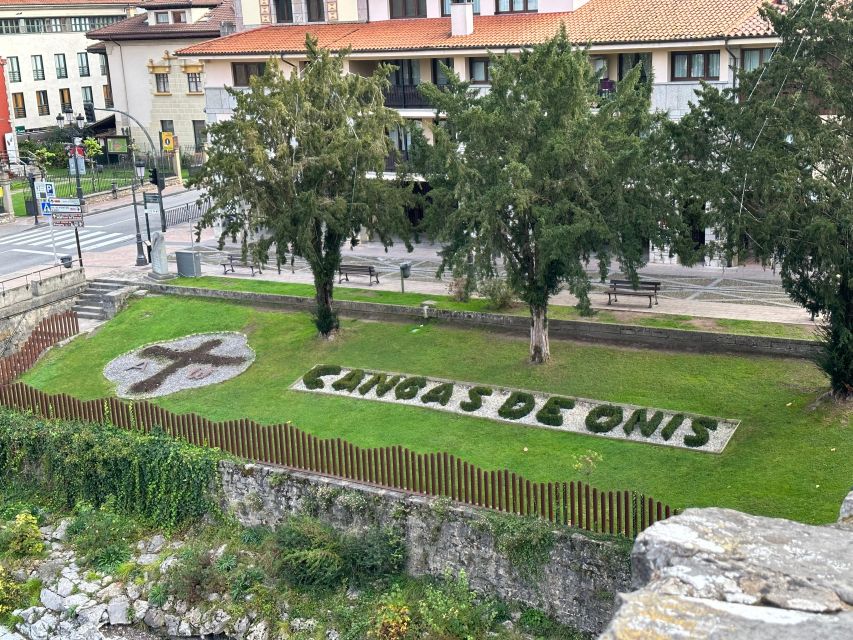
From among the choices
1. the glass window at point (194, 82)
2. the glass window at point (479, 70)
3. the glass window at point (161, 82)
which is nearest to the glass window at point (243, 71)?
the glass window at point (479, 70)

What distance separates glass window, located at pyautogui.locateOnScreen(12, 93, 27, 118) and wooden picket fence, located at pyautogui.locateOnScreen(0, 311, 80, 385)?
4664 centimetres

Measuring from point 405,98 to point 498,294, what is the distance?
1519cm

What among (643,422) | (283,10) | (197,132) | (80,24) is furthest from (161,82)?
(643,422)

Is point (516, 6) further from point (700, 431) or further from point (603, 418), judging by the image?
point (700, 431)

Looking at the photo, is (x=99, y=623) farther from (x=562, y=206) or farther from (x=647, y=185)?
(x=647, y=185)

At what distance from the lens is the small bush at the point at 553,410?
2697 cm

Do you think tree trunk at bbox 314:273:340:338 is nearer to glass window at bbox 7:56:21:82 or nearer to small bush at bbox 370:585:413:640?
small bush at bbox 370:585:413:640

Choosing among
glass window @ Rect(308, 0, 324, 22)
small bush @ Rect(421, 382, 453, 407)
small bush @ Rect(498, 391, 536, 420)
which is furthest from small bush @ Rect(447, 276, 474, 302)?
glass window @ Rect(308, 0, 324, 22)

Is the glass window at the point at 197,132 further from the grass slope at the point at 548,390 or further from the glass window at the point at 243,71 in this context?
the grass slope at the point at 548,390

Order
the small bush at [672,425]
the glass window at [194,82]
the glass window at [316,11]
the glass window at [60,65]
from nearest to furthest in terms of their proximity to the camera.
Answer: the small bush at [672,425]
the glass window at [316,11]
the glass window at [194,82]
the glass window at [60,65]

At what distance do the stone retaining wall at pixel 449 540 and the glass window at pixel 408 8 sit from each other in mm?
29350

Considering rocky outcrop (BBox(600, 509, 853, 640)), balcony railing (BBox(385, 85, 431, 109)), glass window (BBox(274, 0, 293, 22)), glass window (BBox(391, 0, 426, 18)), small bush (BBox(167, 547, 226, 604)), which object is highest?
glass window (BBox(274, 0, 293, 22))

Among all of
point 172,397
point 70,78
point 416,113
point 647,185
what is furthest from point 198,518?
point 70,78

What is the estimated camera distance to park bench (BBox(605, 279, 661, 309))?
3438 centimetres
